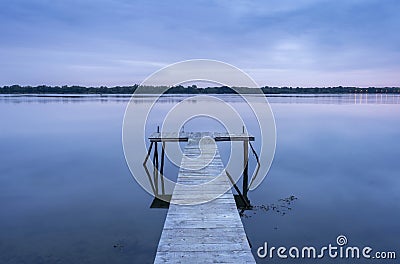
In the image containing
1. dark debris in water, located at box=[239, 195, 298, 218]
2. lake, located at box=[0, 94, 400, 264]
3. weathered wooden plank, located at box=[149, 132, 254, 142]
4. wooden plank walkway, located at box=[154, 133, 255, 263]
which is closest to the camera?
wooden plank walkway, located at box=[154, 133, 255, 263]

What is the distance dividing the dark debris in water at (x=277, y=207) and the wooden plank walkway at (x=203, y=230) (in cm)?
212

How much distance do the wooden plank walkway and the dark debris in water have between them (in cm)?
212

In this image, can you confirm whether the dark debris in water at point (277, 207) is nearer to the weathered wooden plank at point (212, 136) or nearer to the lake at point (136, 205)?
A: the lake at point (136, 205)

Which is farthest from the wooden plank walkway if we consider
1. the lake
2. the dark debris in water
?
the dark debris in water

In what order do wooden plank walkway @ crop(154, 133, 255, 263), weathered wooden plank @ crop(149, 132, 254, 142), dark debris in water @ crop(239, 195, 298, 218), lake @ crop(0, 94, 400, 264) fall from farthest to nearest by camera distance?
weathered wooden plank @ crop(149, 132, 254, 142) → dark debris in water @ crop(239, 195, 298, 218) → lake @ crop(0, 94, 400, 264) → wooden plank walkway @ crop(154, 133, 255, 263)

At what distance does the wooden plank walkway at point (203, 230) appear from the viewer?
12.0 feet

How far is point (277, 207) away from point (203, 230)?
15.5 feet

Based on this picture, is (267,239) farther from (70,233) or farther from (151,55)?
(151,55)

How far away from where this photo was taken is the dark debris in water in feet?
26.9

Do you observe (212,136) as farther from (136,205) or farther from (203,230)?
(203,230)

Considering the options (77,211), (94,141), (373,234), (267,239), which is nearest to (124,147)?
(94,141)

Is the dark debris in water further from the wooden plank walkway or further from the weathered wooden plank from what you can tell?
the weathered wooden plank

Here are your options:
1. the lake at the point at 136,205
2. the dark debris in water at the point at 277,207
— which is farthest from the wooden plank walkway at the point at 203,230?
the dark debris in water at the point at 277,207

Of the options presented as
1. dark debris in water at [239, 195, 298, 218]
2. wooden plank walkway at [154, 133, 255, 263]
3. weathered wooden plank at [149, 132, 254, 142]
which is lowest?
dark debris in water at [239, 195, 298, 218]
